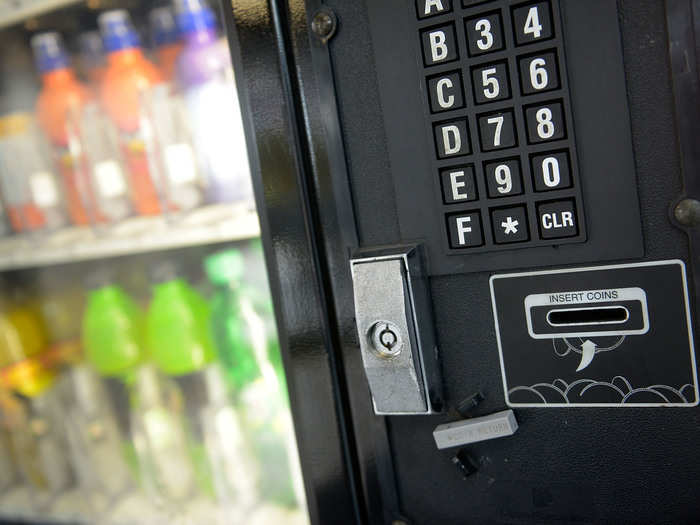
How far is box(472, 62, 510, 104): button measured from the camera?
2.08ft

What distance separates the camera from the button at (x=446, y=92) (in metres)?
0.66

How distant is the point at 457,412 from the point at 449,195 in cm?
25

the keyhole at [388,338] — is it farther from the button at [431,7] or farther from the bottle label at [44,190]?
the bottle label at [44,190]

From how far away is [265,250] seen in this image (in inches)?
31.6

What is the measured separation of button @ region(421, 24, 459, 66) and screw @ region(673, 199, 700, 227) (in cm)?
27

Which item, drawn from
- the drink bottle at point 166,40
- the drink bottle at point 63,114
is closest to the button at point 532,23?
the drink bottle at point 166,40

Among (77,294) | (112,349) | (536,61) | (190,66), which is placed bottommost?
(112,349)

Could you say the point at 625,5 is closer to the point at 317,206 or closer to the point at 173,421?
the point at 317,206

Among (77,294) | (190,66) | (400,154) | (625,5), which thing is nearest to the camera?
(625,5)

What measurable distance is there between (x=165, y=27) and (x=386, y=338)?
0.93 m

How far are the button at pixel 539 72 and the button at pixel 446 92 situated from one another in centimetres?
6

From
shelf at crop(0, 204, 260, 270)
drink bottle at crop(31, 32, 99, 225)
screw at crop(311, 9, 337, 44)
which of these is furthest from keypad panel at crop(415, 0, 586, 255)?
drink bottle at crop(31, 32, 99, 225)

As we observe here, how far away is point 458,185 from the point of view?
0.67 metres

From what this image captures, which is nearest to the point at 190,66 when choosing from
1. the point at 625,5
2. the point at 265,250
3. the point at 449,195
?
the point at 265,250
